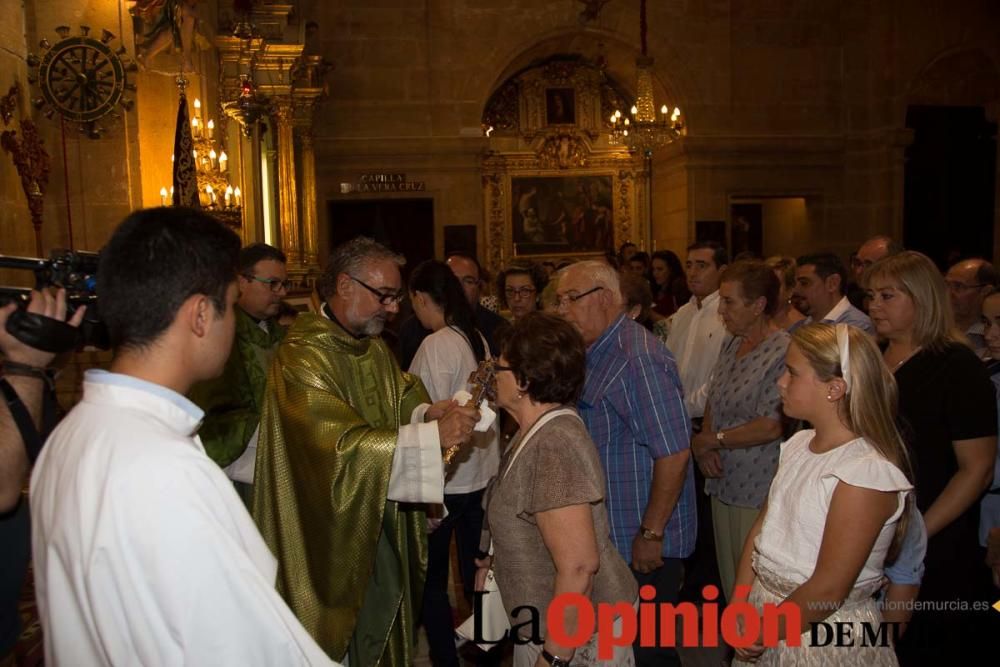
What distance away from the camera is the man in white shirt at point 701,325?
5168 millimetres

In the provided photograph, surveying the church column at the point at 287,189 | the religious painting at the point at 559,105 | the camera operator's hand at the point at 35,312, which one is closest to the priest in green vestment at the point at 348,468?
the camera operator's hand at the point at 35,312

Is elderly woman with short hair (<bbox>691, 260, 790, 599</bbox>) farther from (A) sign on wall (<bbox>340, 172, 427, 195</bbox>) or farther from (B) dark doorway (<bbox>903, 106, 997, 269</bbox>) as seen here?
(B) dark doorway (<bbox>903, 106, 997, 269</bbox>)

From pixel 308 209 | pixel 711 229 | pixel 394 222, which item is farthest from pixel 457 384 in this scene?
pixel 711 229

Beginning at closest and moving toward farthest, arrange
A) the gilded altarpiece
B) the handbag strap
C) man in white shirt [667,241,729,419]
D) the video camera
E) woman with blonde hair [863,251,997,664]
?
the video camera < the handbag strap < woman with blonde hair [863,251,997,664] < man in white shirt [667,241,729,419] < the gilded altarpiece

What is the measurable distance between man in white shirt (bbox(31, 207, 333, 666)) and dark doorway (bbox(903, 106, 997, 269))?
1602 cm

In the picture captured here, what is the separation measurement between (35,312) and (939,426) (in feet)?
9.25

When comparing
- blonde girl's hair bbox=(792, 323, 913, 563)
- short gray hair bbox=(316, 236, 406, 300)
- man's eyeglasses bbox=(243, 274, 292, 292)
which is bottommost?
blonde girl's hair bbox=(792, 323, 913, 563)

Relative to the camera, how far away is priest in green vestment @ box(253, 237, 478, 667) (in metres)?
2.79

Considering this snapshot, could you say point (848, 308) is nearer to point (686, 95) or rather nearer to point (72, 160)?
point (72, 160)

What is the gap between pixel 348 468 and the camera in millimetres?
2785

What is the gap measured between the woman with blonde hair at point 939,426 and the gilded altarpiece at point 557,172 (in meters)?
12.5

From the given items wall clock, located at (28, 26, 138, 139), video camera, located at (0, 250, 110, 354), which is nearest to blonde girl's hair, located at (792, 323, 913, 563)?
video camera, located at (0, 250, 110, 354)

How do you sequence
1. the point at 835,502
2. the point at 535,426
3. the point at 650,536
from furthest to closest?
the point at 650,536 < the point at 535,426 < the point at 835,502

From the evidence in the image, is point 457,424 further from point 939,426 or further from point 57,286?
point 939,426
